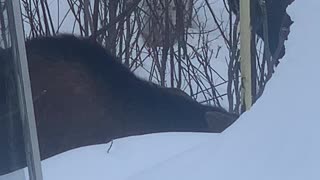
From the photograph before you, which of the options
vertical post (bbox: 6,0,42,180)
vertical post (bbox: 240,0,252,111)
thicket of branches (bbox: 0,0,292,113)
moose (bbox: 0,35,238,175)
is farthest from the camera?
thicket of branches (bbox: 0,0,292,113)

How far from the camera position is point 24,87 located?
2131mm

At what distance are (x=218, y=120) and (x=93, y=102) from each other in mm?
627

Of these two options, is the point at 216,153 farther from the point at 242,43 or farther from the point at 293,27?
the point at 242,43

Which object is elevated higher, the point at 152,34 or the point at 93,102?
the point at 152,34

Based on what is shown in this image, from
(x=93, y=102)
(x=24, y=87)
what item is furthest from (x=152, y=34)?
(x=24, y=87)

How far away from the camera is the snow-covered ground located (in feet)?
5.91

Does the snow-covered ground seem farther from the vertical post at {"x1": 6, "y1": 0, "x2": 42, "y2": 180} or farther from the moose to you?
the moose

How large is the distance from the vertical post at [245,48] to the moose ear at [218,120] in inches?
24.1

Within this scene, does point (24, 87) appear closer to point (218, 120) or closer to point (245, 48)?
point (245, 48)

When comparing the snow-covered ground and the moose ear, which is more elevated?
the snow-covered ground

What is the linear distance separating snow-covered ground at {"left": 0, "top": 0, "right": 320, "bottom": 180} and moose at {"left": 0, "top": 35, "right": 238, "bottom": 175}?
48.2 inches

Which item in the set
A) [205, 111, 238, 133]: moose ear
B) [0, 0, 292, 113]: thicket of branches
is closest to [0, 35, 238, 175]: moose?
[205, 111, 238, 133]: moose ear

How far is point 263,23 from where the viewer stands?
333 cm

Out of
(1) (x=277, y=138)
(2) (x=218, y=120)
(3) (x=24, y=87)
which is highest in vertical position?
(3) (x=24, y=87)
